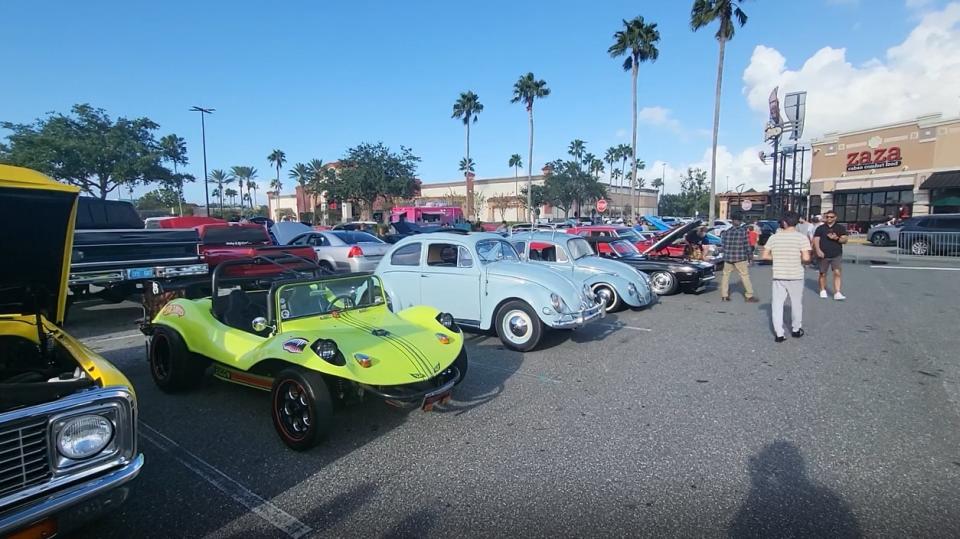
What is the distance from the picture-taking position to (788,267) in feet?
23.4

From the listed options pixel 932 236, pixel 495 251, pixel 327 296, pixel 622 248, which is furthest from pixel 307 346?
pixel 932 236

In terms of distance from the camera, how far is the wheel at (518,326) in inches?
269

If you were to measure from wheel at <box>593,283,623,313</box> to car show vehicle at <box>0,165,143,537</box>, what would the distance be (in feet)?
26.7

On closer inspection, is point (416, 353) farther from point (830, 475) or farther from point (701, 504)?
point (830, 475)

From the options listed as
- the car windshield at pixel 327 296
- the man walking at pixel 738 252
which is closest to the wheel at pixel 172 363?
the car windshield at pixel 327 296

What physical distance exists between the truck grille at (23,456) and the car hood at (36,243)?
1.36 metres

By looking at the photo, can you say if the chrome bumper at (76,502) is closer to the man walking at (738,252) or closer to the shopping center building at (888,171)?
the man walking at (738,252)

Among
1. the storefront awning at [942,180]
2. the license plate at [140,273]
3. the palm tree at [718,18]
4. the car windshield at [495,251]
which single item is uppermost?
the palm tree at [718,18]

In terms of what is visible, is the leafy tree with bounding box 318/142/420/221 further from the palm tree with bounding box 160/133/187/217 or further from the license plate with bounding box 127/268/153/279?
the license plate with bounding box 127/268/153/279

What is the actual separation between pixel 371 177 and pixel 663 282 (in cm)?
3604

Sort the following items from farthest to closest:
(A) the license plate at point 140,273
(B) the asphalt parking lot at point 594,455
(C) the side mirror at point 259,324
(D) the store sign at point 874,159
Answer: (D) the store sign at point 874,159 < (A) the license plate at point 140,273 < (C) the side mirror at point 259,324 < (B) the asphalt parking lot at point 594,455

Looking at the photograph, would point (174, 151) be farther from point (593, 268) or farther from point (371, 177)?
point (593, 268)

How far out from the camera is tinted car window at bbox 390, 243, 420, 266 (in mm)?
7781

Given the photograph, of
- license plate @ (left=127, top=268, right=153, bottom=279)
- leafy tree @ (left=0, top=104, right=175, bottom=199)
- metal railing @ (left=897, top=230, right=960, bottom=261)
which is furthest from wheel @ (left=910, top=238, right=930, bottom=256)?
leafy tree @ (left=0, top=104, right=175, bottom=199)
